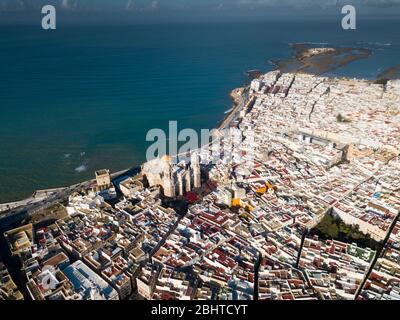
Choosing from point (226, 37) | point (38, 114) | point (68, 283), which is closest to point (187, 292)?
point (68, 283)

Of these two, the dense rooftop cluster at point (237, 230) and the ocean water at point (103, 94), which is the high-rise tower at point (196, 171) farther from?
the ocean water at point (103, 94)

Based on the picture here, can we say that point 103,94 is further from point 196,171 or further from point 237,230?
point 237,230

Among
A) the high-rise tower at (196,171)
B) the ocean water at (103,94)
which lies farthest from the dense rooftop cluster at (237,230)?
the ocean water at (103,94)

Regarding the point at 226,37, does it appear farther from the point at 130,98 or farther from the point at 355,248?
the point at 355,248

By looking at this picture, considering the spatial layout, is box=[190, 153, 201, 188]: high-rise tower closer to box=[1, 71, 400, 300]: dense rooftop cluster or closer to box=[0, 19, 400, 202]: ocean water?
box=[1, 71, 400, 300]: dense rooftop cluster

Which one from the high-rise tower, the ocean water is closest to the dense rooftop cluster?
the high-rise tower

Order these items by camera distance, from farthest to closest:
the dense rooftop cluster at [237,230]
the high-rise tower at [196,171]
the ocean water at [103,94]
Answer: the ocean water at [103,94], the high-rise tower at [196,171], the dense rooftop cluster at [237,230]

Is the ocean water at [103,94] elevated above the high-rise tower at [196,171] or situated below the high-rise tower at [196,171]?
above

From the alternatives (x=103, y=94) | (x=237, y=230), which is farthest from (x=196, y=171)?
(x=103, y=94)

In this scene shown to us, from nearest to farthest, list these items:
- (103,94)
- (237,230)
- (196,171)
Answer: (237,230), (196,171), (103,94)
